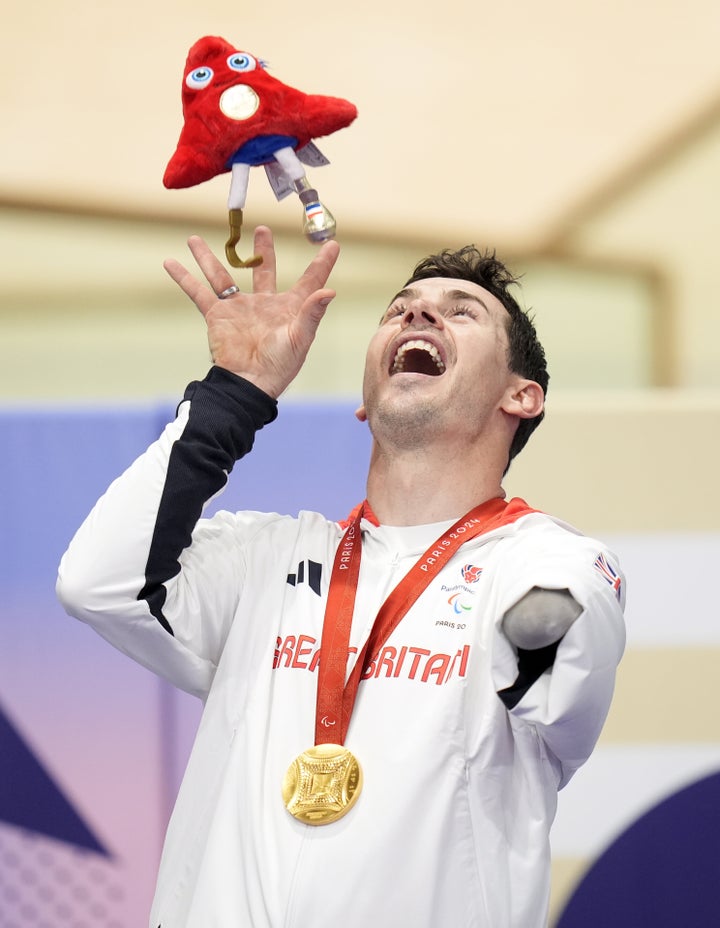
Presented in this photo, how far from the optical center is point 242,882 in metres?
1.69

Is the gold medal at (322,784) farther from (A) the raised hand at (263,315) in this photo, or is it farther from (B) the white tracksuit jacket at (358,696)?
(A) the raised hand at (263,315)

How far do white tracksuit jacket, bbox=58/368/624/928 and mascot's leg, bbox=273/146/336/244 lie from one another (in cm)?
27

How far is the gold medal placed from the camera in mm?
1660

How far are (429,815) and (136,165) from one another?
2546 millimetres

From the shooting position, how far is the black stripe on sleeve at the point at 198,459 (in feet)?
5.97

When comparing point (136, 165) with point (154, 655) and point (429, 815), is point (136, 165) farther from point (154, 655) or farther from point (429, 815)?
point (429, 815)

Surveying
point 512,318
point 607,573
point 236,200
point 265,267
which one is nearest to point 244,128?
point 236,200

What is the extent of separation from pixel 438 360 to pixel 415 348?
5cm

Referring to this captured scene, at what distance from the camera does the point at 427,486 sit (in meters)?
2.01

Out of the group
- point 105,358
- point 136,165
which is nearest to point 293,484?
point 105,358

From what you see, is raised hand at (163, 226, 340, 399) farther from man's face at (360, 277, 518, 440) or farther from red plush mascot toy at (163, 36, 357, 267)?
man's face at (360, 277, 518, 440)

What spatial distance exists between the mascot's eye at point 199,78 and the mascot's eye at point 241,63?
0.04 m

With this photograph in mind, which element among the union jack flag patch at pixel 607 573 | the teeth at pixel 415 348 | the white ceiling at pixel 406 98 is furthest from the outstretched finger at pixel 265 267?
the white ceiling at pixel 406 98

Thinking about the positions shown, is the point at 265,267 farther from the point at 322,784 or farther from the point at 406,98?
the point at 406,98
